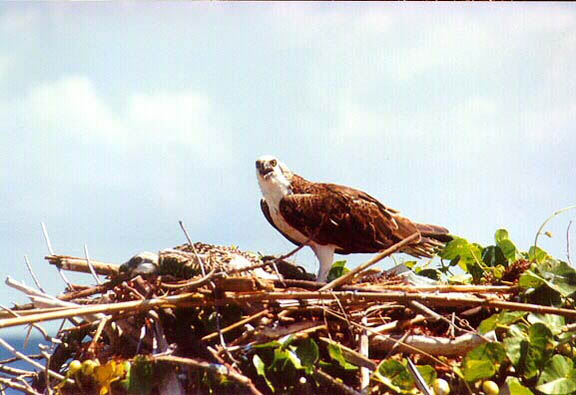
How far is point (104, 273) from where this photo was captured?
2824 millimetres

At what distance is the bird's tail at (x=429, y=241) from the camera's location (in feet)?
11.5

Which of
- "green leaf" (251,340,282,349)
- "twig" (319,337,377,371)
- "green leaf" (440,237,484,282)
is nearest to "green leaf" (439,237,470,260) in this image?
"green leaf" (440,237,484,282)

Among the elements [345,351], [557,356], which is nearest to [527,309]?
[557,356]

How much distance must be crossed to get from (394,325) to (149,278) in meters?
1.02

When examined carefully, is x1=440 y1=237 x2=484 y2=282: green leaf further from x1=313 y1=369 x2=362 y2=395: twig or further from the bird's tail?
x1=313 y1=369 x2=362 y2=395: twig

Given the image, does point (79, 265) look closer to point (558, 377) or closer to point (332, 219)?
point (332, 219)

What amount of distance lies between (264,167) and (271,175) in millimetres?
68

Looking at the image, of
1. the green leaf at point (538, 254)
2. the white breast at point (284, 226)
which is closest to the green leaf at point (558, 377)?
the green leaf at point (538, 254)

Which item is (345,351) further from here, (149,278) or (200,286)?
(149,278)

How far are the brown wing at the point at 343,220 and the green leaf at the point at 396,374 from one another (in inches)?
51.2

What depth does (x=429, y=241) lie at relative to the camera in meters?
3.54

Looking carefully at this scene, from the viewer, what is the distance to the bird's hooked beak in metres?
3.59

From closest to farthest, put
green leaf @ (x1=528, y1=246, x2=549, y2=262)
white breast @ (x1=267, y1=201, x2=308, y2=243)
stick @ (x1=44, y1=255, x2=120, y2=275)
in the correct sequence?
stick @ (x1=44, y1=255, x2=120, y2=275)
green leaf @ (x1=528, y1=246, x2=549, y2=262)
white breast @ (x1=267, y1=201, x2=308, y2=243)

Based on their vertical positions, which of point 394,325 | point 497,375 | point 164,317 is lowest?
point 497,375
